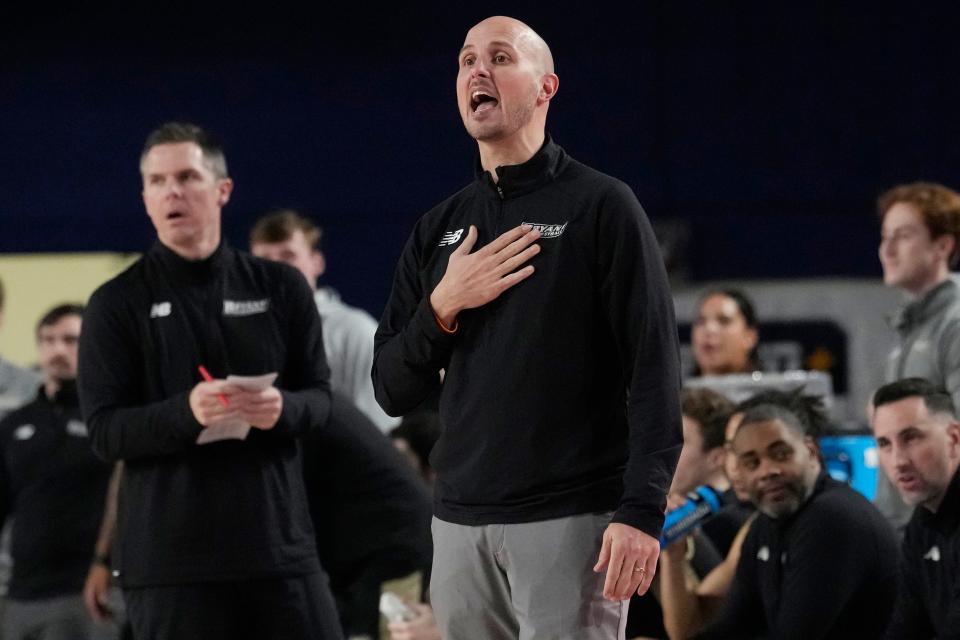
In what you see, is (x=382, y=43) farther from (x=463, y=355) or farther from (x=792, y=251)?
(x=463, y=355)

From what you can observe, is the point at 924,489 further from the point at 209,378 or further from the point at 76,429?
the point at 76,429

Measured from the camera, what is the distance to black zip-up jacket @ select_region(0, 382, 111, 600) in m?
5.77

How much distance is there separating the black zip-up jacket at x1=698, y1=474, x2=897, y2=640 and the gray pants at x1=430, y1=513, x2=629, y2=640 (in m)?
1.66

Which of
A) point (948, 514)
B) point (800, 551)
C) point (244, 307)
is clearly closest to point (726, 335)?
point (800, 551)

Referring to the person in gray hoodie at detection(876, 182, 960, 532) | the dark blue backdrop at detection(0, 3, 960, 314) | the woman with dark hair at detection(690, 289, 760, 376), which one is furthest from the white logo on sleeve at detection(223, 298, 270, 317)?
the dark blue backdrop at detection(0, 3, 960, 314)

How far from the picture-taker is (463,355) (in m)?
2.59

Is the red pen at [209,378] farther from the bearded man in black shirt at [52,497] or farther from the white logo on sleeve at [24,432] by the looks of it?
the white logo on sleeve at [24,432]

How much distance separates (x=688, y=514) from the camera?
432 cm

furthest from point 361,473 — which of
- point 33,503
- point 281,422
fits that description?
point 33,503

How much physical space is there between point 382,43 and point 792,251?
2823 millimetres

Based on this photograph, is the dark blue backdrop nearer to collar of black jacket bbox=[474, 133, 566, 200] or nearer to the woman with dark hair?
the woman with dark hair

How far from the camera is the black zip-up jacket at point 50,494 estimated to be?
5.77 meters

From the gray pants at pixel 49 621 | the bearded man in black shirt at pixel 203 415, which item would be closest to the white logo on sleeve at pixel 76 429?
the gray pants at pixel 49 621

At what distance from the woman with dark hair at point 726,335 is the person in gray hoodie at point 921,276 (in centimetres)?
139
